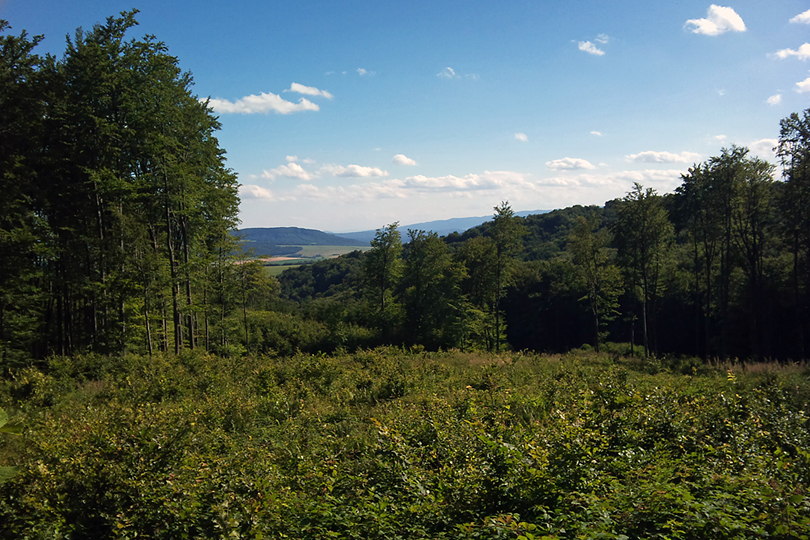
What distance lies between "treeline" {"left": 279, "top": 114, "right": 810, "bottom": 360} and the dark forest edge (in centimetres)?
13

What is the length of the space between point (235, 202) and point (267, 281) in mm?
6220

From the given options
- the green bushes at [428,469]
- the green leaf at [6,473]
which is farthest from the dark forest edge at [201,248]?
the green leaf at [6,473]

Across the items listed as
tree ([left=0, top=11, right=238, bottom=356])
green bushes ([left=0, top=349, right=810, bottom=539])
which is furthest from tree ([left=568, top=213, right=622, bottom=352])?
tree ([left=0, top=11, right=238, bottom=356])

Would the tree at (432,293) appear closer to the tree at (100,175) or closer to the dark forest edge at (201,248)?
the dark forest edge at (201,248)

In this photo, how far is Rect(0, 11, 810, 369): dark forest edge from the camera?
16797 millimetres

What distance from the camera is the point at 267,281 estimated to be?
2894 centimetres

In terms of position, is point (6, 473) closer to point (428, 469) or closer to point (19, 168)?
point (428, 469)

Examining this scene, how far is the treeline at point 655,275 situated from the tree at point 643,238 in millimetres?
71

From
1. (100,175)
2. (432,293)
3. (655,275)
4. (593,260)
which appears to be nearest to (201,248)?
(100,175)

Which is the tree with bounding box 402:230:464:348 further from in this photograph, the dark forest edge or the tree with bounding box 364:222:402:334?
the tree with bounding box 364:222:402:334

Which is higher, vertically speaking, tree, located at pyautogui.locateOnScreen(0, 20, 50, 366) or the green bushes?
tree, located at pyautogui.locateOnScreen(0, 20, 50, 366)

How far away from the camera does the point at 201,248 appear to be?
24156 mm

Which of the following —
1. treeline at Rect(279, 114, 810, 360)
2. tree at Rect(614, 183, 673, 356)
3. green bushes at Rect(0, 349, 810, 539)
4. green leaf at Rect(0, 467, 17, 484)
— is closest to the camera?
green leaf at Rect(0, 467, 17, 484)

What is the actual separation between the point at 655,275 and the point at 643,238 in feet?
10.8
